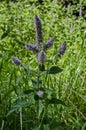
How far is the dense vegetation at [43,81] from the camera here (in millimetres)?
1914

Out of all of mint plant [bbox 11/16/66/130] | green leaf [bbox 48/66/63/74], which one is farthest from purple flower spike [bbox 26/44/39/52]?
green leaf [bbox 48/66/63/74]

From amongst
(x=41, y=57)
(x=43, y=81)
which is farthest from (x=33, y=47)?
(x=43, y=81)

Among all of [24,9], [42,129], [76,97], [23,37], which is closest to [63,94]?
[76,97]

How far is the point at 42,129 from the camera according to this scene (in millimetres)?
2049

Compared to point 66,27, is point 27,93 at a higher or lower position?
higher

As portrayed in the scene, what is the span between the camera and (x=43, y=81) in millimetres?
2912

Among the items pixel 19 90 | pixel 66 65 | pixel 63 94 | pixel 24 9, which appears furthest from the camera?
pixel 24 9

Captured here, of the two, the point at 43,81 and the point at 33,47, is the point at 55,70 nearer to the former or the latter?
the point at 33,47

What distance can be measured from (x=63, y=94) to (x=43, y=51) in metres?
1.16

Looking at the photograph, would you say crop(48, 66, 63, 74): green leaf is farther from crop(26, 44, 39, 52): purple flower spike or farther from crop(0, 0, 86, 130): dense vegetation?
crop(26, 44, 39, 52): purple flower spike

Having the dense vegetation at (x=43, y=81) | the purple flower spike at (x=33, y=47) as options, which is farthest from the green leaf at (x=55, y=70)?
the purple flower spike at (x=33, y=47)

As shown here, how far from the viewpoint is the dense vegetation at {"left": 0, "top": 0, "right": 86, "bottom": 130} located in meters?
1.91

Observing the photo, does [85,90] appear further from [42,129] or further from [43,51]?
[43,51]

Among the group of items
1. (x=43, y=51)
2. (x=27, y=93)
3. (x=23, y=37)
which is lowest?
(x=23, y=37)
